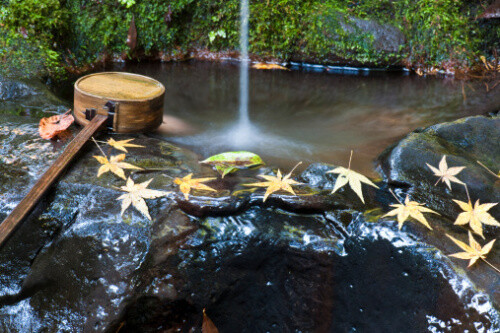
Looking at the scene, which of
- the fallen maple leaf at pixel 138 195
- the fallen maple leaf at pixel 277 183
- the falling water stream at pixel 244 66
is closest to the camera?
the fallen maple leaf at pixel 138 195

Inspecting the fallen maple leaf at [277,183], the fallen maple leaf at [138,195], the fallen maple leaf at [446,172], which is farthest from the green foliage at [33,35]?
the fallen maple leaf at [446,172]

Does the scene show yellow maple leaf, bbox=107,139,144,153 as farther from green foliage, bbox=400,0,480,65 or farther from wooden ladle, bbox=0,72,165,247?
green foliage, bbox=400,0,480,65

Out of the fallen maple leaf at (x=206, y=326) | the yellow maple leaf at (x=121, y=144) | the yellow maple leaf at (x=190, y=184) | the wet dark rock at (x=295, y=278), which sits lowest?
the fallen maple leaf at (x=206, y=326)

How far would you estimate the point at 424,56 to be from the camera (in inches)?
255

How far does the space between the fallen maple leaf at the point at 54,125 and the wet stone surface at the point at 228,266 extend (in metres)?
0.73

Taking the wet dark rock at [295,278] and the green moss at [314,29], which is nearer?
the wet dark rock at [295,278]

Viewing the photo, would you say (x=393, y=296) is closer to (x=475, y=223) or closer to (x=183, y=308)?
(x=475, y=223)

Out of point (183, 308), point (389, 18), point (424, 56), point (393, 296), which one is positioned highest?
point (389, 18)

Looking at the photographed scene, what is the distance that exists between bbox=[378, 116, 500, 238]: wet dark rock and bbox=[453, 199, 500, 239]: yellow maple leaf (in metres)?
0.04

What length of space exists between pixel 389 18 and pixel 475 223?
5192 mm

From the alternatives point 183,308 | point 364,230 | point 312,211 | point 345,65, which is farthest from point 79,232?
point 345,65

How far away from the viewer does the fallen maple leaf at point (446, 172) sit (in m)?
2.63

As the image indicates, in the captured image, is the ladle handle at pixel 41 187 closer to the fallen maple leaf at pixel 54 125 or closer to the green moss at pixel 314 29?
the fallen maple leaf at pixel 54 125

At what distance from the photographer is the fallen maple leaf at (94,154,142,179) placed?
2.62 m
